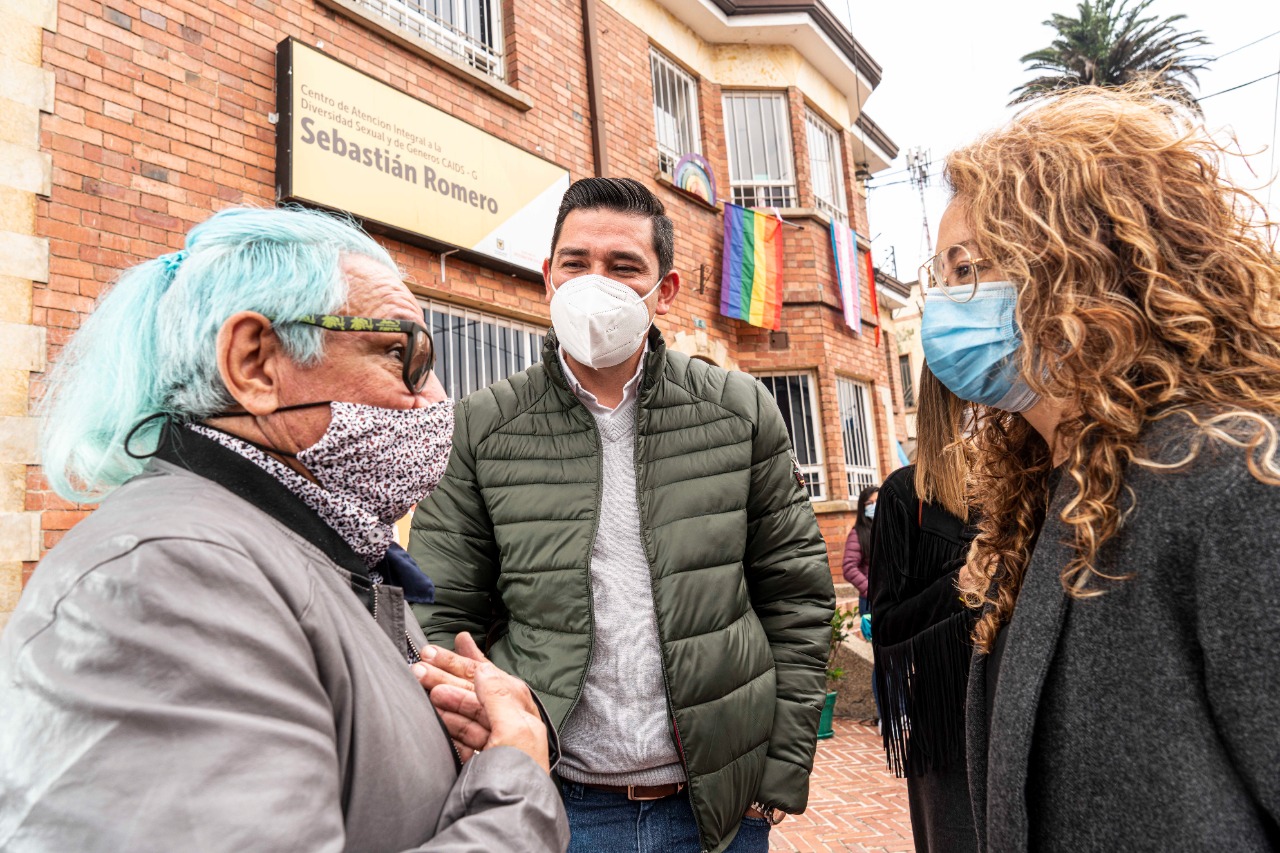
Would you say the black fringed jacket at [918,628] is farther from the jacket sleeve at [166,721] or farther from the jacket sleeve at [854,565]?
the jacket sleeve at [854,565]

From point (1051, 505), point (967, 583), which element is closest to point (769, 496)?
point (967, 583)

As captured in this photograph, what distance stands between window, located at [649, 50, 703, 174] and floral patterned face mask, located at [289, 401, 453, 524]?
8737mm

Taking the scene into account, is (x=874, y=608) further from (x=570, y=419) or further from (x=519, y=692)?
(x=519, y=692)

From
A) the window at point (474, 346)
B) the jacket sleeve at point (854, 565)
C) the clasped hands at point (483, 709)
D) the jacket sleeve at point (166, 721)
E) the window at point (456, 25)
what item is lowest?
the jacket sleeve at point (854, 565)

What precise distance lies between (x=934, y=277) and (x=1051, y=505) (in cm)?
51

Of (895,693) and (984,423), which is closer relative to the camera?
(984,423)

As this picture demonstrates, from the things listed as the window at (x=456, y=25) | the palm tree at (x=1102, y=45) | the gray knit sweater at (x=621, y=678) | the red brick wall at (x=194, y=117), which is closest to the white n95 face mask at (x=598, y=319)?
the gray knit sweater at (x=621, y=678)

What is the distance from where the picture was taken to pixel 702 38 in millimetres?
10562

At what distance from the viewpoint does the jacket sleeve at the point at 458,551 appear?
221cm

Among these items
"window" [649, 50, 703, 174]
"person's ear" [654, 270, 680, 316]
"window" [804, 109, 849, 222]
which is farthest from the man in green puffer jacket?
"window" [804, 109, 849, 222]

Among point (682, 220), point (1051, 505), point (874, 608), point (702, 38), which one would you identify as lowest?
point (874, 608)

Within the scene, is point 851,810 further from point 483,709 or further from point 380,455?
point 380,455

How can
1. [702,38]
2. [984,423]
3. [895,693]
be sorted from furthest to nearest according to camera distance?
[702,38], [895,693], [984,423]

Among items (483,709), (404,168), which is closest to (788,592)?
(483,709)
